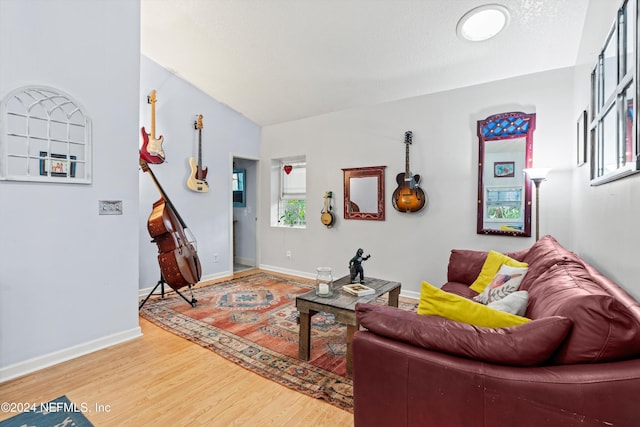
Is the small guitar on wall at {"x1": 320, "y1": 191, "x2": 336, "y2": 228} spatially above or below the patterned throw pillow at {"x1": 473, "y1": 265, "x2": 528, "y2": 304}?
above

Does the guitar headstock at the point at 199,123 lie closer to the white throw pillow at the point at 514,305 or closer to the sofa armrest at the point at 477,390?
the sofa armrest at the point at 477,390

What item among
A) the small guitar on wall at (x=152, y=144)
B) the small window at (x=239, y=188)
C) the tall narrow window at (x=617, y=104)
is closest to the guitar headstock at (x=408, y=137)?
the tall narrow window at (x=617, y=104)

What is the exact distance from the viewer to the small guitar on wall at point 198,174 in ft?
14.2

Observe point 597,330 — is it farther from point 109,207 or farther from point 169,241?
point 169,241

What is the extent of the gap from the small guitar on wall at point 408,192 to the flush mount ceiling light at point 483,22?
121cm

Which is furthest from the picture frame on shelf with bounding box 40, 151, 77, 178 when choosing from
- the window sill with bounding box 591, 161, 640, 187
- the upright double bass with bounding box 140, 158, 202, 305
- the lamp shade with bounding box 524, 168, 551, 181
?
the lamp shade with bounding box 524, 168, 551, 181

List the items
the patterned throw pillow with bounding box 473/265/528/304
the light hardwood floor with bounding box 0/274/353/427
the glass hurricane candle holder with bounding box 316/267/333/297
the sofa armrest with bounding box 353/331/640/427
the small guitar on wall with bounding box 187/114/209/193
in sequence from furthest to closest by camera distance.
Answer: the small guitar on wall with bounding box 187/114/209/193 → the glass hurricane candle holder with bounding box 316/267/333/297 → the patterned throw pillow with bounding box 473/265/528/304 → the light hardwood floor with bounding box 0/274/353/427 → the sofa armrest with bounding box 353/331/640/427

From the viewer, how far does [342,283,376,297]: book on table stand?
2389mm

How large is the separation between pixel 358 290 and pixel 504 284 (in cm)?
101

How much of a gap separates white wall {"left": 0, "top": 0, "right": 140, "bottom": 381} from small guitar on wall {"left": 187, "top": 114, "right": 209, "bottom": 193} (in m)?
1.64

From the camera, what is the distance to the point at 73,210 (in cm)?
235

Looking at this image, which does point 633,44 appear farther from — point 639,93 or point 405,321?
point 405,321

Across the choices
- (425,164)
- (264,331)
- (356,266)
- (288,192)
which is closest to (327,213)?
(288,192)

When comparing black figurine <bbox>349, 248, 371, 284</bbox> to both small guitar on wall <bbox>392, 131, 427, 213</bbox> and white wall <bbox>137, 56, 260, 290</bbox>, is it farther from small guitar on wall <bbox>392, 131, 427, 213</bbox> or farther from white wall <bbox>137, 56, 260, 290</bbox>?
white wall <bbox>137, 56, 260, 290</bbox>
